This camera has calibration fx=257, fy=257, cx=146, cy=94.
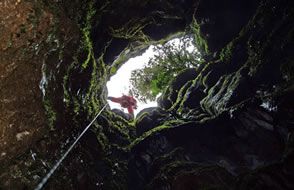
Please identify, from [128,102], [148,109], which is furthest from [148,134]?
[128,102]

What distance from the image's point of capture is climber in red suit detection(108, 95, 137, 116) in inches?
591

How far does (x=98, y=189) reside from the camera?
9320 millimetres

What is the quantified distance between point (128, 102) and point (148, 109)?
1.53 m

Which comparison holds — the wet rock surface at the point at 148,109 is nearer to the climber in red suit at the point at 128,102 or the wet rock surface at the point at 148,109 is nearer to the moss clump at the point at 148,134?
the moss clump at the point at 148,134

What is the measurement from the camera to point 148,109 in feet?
48.0

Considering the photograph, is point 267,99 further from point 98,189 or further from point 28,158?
point 28,158

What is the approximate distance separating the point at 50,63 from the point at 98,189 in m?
5.03

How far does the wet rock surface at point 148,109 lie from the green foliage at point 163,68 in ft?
2.48

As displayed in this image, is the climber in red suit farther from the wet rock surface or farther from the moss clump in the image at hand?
the moss clump

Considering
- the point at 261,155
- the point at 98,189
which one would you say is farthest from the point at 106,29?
the point at 261,155

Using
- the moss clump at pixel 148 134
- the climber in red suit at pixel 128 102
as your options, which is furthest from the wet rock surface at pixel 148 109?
the climber in red suit at pixel 128 102

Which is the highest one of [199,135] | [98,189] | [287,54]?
[287,54]

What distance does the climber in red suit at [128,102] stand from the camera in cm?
1502

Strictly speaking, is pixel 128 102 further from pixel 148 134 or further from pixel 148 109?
pixel 148 134
